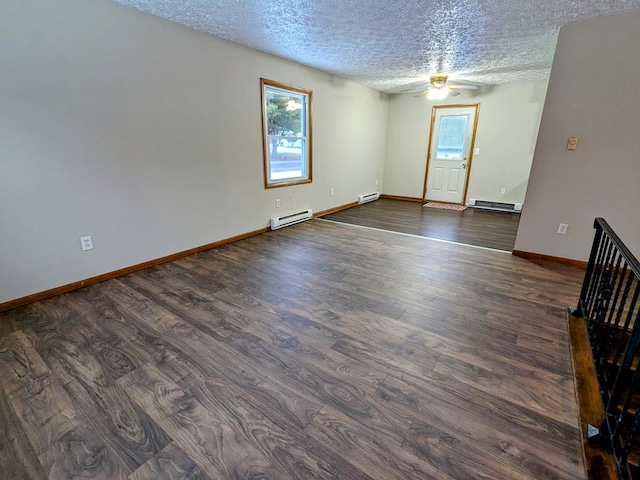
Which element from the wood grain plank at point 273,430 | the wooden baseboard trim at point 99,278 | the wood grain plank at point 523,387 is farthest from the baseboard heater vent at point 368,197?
the wood grain plank at point 273,430

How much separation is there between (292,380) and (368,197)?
5531 millimetres

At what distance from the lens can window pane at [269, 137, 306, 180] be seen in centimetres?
445

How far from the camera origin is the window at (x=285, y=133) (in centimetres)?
418

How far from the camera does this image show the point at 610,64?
9.18ft

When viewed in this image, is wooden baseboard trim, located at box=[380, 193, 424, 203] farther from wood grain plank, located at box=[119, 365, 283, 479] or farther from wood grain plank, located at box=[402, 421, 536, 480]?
wood grain plank, located at box=[119, 365, 283, 479]

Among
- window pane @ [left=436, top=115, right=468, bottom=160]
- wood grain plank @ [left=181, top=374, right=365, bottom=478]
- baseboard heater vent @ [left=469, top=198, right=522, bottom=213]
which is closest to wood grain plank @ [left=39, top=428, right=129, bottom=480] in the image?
wood grain plank @ [left=181, top=374, right=365, bottom=478]

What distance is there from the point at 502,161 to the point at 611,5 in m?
3.63

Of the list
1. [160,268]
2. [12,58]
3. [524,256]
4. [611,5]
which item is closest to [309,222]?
[160,268]

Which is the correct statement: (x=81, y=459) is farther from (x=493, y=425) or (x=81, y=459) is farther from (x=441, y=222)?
(x=441, y=222)

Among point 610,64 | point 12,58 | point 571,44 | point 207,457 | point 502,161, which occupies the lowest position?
point 207,457

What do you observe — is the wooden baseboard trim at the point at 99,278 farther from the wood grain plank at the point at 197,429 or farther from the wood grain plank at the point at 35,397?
the wood grain plank at the point at 197,429

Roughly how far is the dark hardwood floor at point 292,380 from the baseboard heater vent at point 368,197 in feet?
12.4

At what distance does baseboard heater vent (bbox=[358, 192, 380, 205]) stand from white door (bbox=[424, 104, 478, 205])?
1086 millimetres

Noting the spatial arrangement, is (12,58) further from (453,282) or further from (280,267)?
(453,282)
